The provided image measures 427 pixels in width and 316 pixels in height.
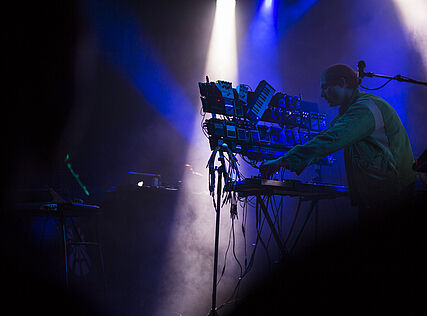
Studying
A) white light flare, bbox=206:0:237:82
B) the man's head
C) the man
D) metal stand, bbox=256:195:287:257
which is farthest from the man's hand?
white light flare, bbox=206:0:237:82

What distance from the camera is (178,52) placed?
6293mm

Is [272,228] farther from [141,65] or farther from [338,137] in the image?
[141,65]

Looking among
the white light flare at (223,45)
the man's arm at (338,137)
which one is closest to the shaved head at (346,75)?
the man's arm at (338,137)

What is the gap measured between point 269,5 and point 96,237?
182 inches

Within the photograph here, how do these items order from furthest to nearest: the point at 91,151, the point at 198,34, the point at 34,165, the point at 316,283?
the point at 198,34
the point at 91,151
the point at 34,165
the point at 316,283

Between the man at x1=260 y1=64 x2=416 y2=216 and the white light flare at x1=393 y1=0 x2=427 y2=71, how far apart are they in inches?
101

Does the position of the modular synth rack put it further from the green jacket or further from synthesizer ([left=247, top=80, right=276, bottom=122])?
the green jacket

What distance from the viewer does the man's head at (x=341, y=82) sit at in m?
2.56

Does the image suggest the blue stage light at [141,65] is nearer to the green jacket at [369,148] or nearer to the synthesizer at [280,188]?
the synthesizer at [280,188]

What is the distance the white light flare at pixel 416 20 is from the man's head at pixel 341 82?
232 centimetres

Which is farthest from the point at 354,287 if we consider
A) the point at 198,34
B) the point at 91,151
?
the point at 198,34

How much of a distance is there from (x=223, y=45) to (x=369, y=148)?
14.1 feet

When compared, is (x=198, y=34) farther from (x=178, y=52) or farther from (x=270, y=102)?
(x=270, y=102)

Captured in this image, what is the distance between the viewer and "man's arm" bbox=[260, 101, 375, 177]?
223cm
